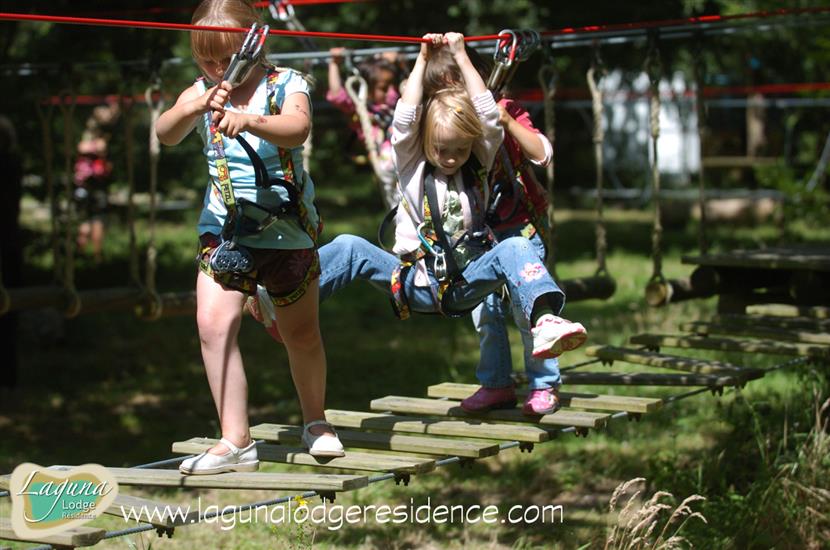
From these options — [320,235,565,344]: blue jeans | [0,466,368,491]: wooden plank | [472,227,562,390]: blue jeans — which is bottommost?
[0,466,368,491]: wooden plank

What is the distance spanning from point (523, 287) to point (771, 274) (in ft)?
10.1

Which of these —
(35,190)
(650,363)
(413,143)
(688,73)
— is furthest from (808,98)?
(413,143)

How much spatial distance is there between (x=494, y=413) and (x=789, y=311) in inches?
90.5

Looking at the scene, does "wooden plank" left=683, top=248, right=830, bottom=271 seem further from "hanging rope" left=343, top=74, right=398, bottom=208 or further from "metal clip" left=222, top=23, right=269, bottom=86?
"metal clip" left=222, top=23, right=269, bottom=86

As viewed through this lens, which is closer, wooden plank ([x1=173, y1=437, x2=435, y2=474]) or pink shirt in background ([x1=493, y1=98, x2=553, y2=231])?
wooden plank ([x1=173, y1=437, x2=435, y2=474])

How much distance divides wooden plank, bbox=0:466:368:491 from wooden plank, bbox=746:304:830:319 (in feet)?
10.7

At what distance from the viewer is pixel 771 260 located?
5.93 metres

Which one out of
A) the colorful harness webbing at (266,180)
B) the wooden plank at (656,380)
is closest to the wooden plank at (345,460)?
the colorful harness webbing at (266,180)

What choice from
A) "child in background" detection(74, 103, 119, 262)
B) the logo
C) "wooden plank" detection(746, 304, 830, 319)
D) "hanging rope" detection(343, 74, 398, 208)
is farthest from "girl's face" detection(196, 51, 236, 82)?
"child in background" detection(74, 103, 119, 262)

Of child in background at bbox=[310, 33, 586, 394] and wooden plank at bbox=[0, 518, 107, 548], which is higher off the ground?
child in background at bbox=[310, 33, 586, 394]

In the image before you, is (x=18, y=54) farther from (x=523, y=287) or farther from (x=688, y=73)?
(x=688, y=73)

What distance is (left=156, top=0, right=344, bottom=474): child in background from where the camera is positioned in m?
3.48

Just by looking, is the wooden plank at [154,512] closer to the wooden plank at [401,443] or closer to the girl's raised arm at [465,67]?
the wooden plank at [401,443]

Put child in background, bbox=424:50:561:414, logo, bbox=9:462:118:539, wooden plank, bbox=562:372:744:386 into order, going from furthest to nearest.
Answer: wooden plank, bbox=562:372:744:386 < child in background, bbox=424:50:561:414 < logo, bbox=9:462:118:539
